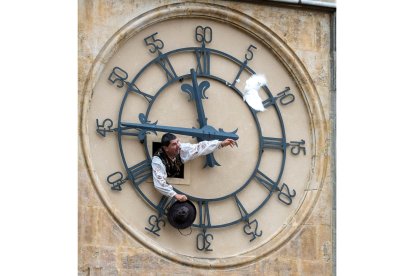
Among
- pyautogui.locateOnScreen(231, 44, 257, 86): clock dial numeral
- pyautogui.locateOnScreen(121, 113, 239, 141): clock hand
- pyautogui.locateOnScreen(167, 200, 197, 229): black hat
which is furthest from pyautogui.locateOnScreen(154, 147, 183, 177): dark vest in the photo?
pyautogui.locateOnScreen(231, 44, 257, 86): clock dial numeral

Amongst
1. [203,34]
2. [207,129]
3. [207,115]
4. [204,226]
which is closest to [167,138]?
[207,129]

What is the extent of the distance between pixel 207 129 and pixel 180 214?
628 millimetres

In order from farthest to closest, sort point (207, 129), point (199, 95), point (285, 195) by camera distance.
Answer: point (285, 195), point (199, 95), point (207, 129)

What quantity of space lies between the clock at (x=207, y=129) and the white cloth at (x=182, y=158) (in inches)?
3.3

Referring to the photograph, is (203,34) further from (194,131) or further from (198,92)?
(194,131)

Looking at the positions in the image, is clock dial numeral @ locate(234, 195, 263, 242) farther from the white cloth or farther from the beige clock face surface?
the white cloth

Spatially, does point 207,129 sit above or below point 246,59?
below

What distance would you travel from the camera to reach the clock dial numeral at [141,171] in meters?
14.7

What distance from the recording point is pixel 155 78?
48.7 feet

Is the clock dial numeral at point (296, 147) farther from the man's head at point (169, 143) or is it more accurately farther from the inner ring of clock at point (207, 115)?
the man's head at point (169, 143)

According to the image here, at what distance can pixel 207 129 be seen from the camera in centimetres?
1480

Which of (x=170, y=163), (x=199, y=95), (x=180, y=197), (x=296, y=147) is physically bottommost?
(x=180, y=197)

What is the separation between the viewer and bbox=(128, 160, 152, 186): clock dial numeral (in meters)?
14.7

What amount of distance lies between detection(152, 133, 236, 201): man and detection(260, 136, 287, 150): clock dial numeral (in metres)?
0.42
